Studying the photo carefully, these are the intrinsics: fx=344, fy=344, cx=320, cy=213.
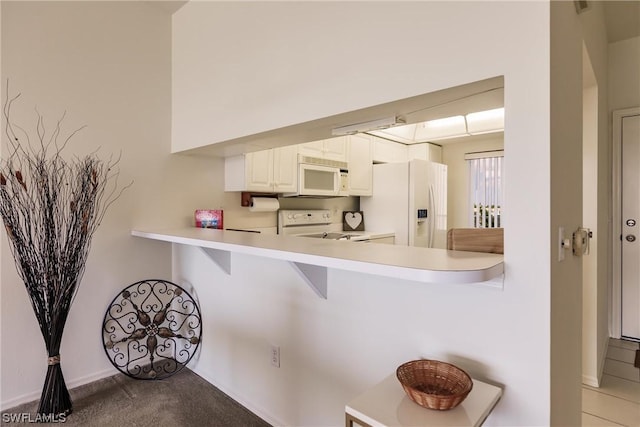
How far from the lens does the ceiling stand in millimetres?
2449

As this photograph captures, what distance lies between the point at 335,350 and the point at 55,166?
2034 mm

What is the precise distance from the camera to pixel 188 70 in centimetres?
254

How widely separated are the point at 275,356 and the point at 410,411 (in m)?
1.09

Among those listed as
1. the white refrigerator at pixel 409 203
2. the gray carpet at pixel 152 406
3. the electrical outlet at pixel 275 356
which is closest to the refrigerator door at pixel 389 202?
the white refrigerator at pixel 409 203

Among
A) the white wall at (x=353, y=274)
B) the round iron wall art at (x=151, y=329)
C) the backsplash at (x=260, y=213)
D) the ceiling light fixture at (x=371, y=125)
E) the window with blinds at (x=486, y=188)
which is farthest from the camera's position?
the window with blinds at (x=486, y=188)

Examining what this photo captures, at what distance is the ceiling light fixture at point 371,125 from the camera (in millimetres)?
1591

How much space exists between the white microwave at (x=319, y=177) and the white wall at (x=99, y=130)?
834 mm

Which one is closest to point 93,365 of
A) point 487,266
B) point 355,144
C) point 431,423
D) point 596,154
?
point 431,423

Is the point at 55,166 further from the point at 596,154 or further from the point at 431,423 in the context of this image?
the point at 596,154

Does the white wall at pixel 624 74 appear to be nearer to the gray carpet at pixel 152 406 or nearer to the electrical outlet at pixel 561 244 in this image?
the electrical outlet at pixel 561 244

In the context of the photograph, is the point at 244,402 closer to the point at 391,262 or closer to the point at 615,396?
the point at 391,262

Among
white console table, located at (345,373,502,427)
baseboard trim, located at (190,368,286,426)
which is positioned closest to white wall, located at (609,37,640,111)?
white console table, located at (345,373,502,427)

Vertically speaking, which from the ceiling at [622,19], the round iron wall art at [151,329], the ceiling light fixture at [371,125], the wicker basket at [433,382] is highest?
the ceiling at [622,19]

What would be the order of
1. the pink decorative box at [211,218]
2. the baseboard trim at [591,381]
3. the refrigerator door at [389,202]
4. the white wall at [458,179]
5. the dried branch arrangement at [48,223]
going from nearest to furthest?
the dried branch arrangement at [48,223]
the baseboard trim at [591,381]
the pink decorative box at [211,218]
the refrigerator door at [389,202]
the white wall at [458,179]
